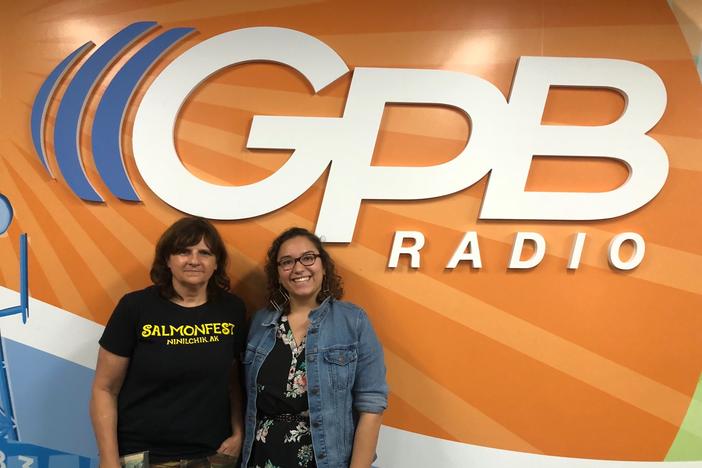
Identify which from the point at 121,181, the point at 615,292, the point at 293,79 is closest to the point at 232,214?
the point at 121,181

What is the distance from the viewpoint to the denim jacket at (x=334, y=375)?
4.79ft

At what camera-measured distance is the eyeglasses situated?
157 cm

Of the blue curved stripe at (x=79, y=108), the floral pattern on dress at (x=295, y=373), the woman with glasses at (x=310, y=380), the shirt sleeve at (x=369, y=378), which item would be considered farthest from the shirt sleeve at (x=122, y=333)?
the shirt sleeve at (x=369, y=378)

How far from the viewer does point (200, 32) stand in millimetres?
1889

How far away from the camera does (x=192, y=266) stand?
1.57 metres

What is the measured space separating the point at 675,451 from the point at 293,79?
218cm

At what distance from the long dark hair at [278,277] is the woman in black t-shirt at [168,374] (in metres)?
0.21

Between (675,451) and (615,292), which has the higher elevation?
(615,292)

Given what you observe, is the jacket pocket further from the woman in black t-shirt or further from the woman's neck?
the woman's neck

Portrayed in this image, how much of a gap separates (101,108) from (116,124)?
93 millimetres

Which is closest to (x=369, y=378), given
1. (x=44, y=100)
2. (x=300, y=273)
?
(x=300, y=273)

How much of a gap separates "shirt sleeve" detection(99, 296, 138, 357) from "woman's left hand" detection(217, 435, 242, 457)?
1.50 feet

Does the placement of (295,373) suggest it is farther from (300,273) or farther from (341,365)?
(300,273)

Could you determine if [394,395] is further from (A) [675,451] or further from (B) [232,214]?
(A) [675,451]
